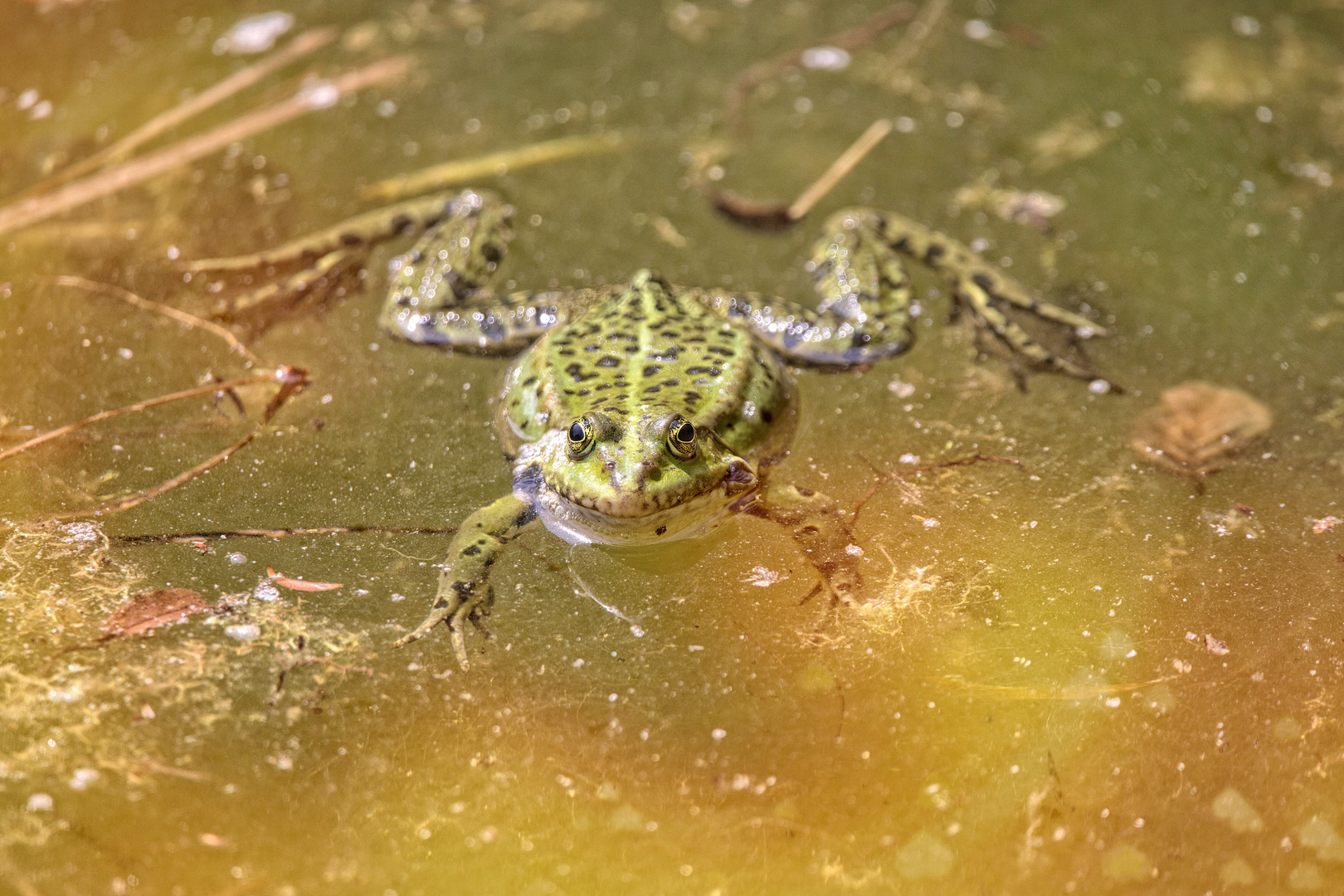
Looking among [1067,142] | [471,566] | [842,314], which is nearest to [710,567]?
[471,566]

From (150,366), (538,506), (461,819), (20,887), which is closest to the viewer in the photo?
(20,887)

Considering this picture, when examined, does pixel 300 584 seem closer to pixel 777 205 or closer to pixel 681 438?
pixel 681 438

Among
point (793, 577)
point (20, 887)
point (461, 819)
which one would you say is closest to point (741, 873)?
point (461, 819)

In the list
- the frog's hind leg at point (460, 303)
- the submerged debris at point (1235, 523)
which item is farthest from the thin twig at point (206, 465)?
the submerged debris at point (1235, 523)

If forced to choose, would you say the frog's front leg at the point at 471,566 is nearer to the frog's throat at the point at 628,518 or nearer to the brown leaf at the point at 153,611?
the frog's throat at the point at 628,518

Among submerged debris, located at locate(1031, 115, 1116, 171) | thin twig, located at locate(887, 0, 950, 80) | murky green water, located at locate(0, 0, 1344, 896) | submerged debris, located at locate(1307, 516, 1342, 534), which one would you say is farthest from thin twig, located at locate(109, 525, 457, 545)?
thin twig, located at locate(887, 0, 950, 80)

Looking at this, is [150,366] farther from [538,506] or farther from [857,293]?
[857,293]
